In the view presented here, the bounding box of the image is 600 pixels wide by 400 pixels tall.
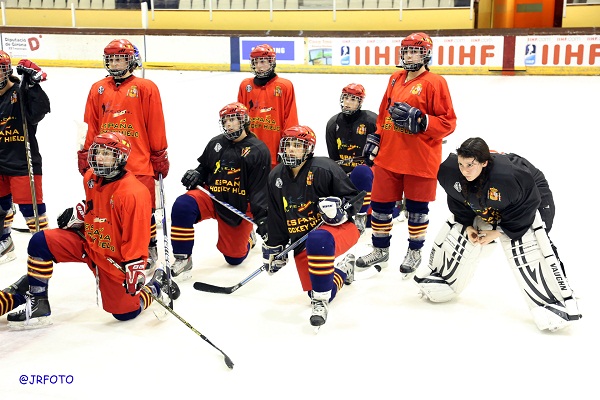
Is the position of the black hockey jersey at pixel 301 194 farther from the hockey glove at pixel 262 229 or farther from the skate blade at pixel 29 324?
the skate blade at pixel 29 324

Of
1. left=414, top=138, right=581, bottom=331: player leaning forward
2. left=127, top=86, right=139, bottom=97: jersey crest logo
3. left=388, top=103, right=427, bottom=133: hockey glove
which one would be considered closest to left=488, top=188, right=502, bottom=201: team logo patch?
left=414, top=138, right=581, bottom=331: player leaning forward

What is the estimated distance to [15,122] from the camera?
4.48 meters

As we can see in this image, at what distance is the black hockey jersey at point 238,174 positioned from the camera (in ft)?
13.9

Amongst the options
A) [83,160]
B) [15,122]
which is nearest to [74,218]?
[83,160]

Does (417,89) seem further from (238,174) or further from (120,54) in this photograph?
(120,54)

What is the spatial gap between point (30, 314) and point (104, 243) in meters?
0.49

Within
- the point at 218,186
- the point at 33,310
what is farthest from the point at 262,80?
the point at 33,310

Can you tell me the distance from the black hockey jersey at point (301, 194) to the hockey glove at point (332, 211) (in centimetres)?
8

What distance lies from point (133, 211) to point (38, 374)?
2.60ft

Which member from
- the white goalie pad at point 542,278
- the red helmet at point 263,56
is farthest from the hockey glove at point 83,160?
the white goalie pad at point 542,278

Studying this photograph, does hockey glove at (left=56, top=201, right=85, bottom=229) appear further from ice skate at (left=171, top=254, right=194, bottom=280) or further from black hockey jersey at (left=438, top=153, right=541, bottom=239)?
black hockey jersey at (left=438, top=153, right=541, bottom=239)

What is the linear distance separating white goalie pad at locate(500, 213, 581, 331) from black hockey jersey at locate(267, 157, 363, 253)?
31.9 inches

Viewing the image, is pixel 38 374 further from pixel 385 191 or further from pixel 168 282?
pixel 385 191

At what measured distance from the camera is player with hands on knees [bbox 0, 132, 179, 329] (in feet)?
10.7
